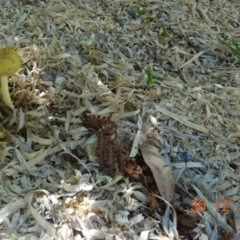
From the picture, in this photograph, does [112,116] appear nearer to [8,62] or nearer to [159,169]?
[159,169]

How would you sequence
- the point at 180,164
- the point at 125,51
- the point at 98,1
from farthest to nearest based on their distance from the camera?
1. the point at 98,1
2. the point at 125,51
3. the point at 180,164

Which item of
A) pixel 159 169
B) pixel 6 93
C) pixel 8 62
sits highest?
pixel 8 62

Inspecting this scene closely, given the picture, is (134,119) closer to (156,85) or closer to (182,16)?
(156,85)

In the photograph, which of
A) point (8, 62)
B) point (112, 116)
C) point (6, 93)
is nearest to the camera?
point (8, 62)

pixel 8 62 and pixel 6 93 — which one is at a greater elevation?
pixel 8 62

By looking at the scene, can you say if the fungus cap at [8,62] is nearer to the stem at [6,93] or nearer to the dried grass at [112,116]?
the stem at [6,93]

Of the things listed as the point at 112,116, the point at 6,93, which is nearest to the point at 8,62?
the point at 6,93

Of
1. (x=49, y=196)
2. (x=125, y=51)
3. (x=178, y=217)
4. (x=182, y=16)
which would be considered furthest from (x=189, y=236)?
(x=182, y=16)

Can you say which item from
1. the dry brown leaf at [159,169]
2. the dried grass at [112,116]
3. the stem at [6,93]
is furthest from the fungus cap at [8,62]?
the dry brown leaf at [159,169]
